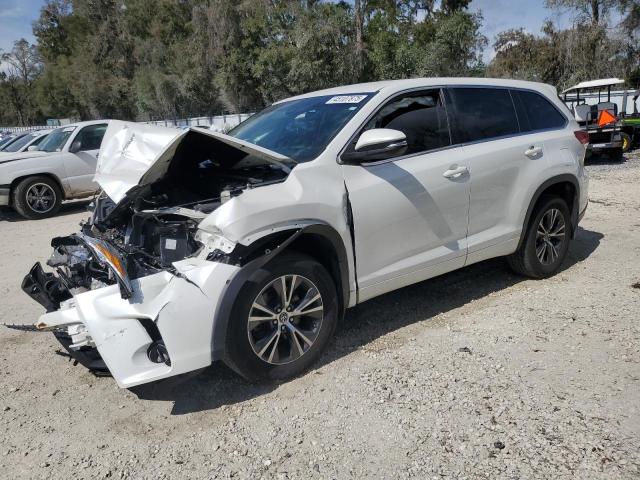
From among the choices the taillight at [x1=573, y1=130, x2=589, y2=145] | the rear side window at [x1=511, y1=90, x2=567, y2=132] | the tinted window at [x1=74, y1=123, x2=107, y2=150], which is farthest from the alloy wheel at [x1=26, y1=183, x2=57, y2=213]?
the taillight at [x1=573, y1=130, x2=589, y2=145]

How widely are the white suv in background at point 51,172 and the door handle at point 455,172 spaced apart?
A: 7495 millimetres

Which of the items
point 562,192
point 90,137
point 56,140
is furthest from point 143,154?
point 56,140

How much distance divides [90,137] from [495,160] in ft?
28.5

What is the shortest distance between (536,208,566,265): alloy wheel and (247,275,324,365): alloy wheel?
2554mm

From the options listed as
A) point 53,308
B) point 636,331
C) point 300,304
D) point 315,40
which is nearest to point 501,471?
point 300,304

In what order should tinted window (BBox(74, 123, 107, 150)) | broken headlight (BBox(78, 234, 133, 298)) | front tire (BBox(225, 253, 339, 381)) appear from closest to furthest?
broken headlight (BBox(78, 234, 133, 298)) < front tire (BBox(225, 253, 339, 381)) < tinted window (BBox(74, 123, 107, 150))

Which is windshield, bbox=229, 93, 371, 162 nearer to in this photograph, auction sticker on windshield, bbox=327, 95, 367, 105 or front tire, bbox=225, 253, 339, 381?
auction sticker on windshield, bbox=327, 95, 367, 105

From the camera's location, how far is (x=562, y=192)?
16.5 ft

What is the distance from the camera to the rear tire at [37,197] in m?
9.70

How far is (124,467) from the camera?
2.66 meters

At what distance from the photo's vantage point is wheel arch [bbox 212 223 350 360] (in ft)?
9.56

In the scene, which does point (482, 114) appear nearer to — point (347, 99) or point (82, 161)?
point (347, 99)

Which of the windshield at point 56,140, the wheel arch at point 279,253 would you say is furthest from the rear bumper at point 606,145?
the wheel arch at point 279,253

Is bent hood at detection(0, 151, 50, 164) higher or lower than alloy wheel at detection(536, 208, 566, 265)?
higher
